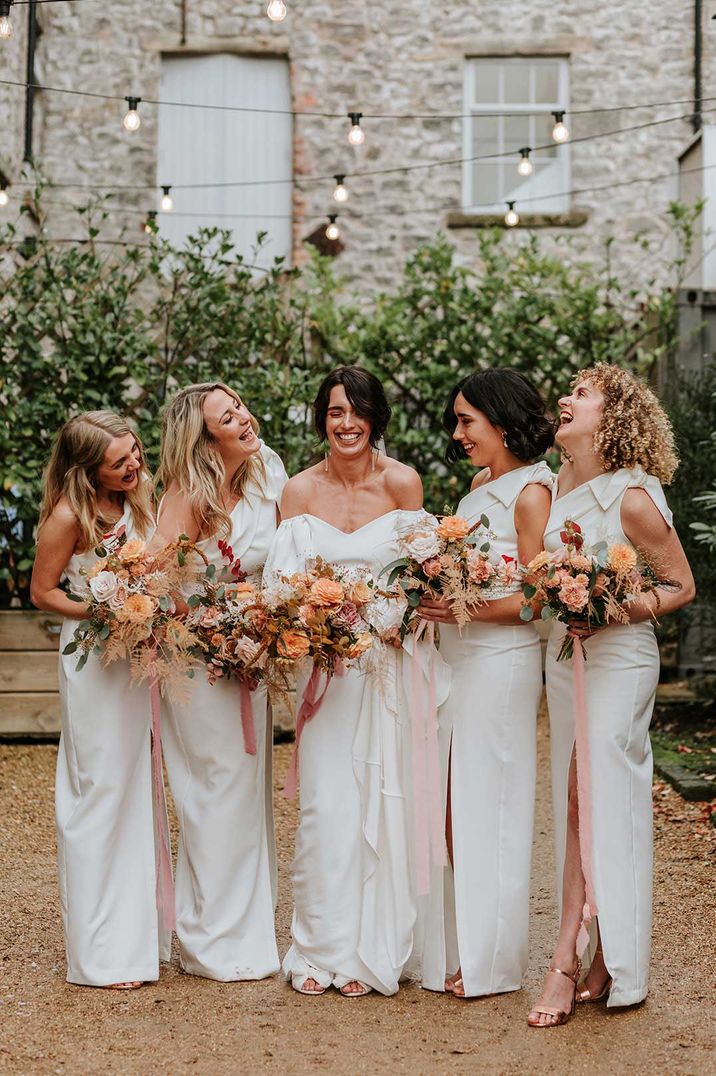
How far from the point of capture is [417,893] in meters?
4.08

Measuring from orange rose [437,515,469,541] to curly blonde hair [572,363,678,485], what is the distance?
1.69ft

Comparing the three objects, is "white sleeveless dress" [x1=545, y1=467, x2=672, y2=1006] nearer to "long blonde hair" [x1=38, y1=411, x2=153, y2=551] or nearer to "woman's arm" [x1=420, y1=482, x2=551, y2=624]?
"woman's arm" [x1=420, y1=482, x2=551, y2=624]

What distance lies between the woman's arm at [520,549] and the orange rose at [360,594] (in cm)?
20

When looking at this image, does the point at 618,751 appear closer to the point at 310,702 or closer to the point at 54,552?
the point at 310,702

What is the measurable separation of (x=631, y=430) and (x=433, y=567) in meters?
0.79

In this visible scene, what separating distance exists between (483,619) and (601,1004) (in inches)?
50.7

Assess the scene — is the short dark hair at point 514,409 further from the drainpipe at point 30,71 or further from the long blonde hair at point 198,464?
the drainpipe at point 30,71

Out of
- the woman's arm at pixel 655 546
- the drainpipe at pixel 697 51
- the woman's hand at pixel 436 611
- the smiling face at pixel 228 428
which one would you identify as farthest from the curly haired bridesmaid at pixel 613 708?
the drainpipe at pixel 697 51

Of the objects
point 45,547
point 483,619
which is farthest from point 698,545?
point 45,547

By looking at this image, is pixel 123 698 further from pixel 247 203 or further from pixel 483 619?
pixel 247 203

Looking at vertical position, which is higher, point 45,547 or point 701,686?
point 45,547

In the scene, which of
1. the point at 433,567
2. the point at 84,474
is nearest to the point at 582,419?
the point at 433,567

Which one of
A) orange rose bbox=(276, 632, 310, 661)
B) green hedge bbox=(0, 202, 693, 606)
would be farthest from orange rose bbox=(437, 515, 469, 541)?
green hedge bbox=(0, 202, 693, 606)

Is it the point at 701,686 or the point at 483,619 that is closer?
the point at 483,619
